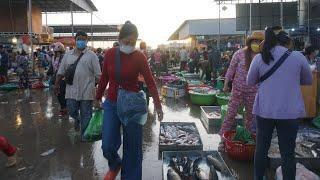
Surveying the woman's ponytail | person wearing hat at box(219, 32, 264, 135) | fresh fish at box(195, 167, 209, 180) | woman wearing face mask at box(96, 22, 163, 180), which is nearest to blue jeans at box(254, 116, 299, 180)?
the woman's ponytail

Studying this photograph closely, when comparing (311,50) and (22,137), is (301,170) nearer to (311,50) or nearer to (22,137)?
(311,50)

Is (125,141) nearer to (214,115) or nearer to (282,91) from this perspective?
(282,91)

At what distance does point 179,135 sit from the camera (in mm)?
7707

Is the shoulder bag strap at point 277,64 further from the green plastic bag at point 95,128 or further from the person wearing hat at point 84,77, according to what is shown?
the person wearing hat at point 84,77

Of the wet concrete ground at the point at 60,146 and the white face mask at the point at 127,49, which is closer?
the white face mask at the point at 127,49

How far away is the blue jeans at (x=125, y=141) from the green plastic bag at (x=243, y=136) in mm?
2121

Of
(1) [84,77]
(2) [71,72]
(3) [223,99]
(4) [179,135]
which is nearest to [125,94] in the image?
(1) [84,77]

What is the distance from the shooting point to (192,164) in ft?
19.3

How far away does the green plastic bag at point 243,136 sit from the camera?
648 centimetres

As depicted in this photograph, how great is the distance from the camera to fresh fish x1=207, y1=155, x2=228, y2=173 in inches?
223

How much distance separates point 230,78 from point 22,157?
378 cm

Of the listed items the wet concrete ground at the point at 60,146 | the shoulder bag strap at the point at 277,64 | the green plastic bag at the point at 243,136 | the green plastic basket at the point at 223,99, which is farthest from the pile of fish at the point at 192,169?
the green plastic basket at the point at 223,99

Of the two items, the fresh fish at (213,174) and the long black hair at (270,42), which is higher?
the long black hair at (270,42)

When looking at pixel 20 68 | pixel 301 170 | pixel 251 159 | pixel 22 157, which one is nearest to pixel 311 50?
pixel 251 159
